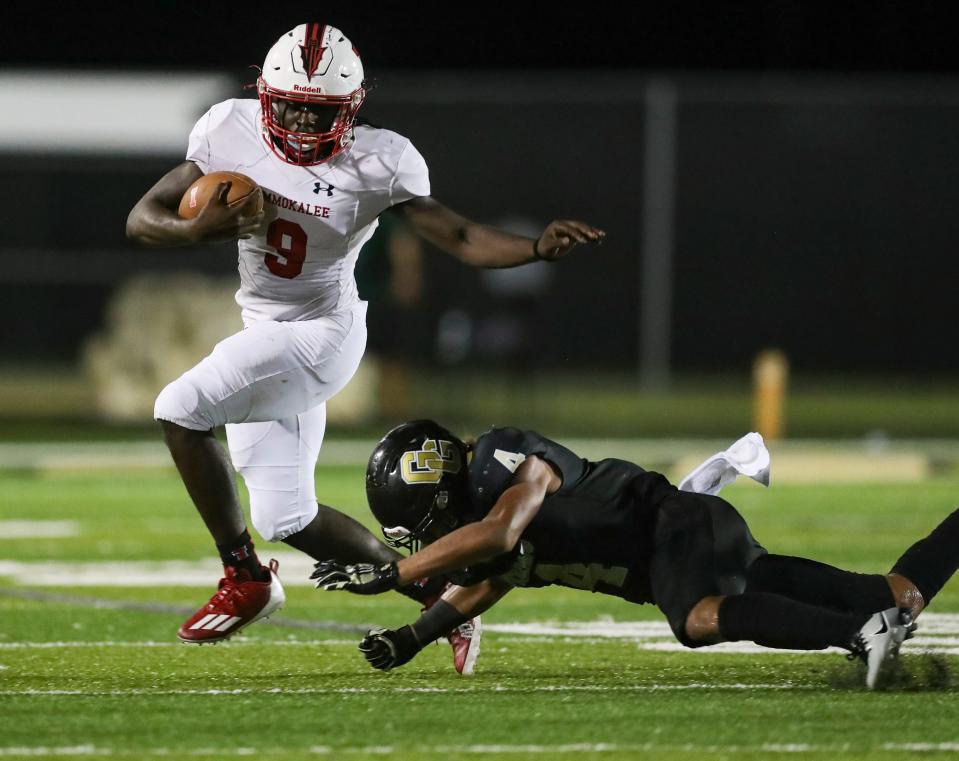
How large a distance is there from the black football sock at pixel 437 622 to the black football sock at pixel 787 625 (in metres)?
0.86

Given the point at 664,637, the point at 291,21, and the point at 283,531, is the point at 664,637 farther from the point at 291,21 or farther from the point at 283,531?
the point at 291,21

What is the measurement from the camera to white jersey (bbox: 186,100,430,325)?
18.8 ft

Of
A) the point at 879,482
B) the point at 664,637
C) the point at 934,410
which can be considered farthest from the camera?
the point at 934,410

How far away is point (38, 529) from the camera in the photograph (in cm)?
973

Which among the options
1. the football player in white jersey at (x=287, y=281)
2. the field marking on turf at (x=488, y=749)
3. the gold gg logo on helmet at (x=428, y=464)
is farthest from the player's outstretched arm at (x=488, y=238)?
the field marking on turf at (x=488, y=749)

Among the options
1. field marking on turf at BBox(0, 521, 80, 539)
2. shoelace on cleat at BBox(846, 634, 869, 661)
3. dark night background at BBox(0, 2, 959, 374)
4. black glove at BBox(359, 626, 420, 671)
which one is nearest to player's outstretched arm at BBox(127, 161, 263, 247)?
black glove at BBox(359, 626, 420, 671)

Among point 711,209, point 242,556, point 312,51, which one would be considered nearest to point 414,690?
point 242,556

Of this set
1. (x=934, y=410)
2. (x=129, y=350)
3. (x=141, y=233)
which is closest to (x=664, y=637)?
(x=141, y=233)

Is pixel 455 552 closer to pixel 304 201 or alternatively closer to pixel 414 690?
pixel 414 690

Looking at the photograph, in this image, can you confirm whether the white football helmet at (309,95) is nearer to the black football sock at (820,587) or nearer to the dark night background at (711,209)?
the black football sock at (820,587)

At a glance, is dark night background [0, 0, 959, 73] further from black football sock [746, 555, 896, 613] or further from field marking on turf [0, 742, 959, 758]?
field marking on turf [0, 742, 959, 758]

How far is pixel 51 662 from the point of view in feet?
18.9

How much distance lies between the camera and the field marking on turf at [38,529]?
9.45 meters

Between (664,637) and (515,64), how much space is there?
20550mm
